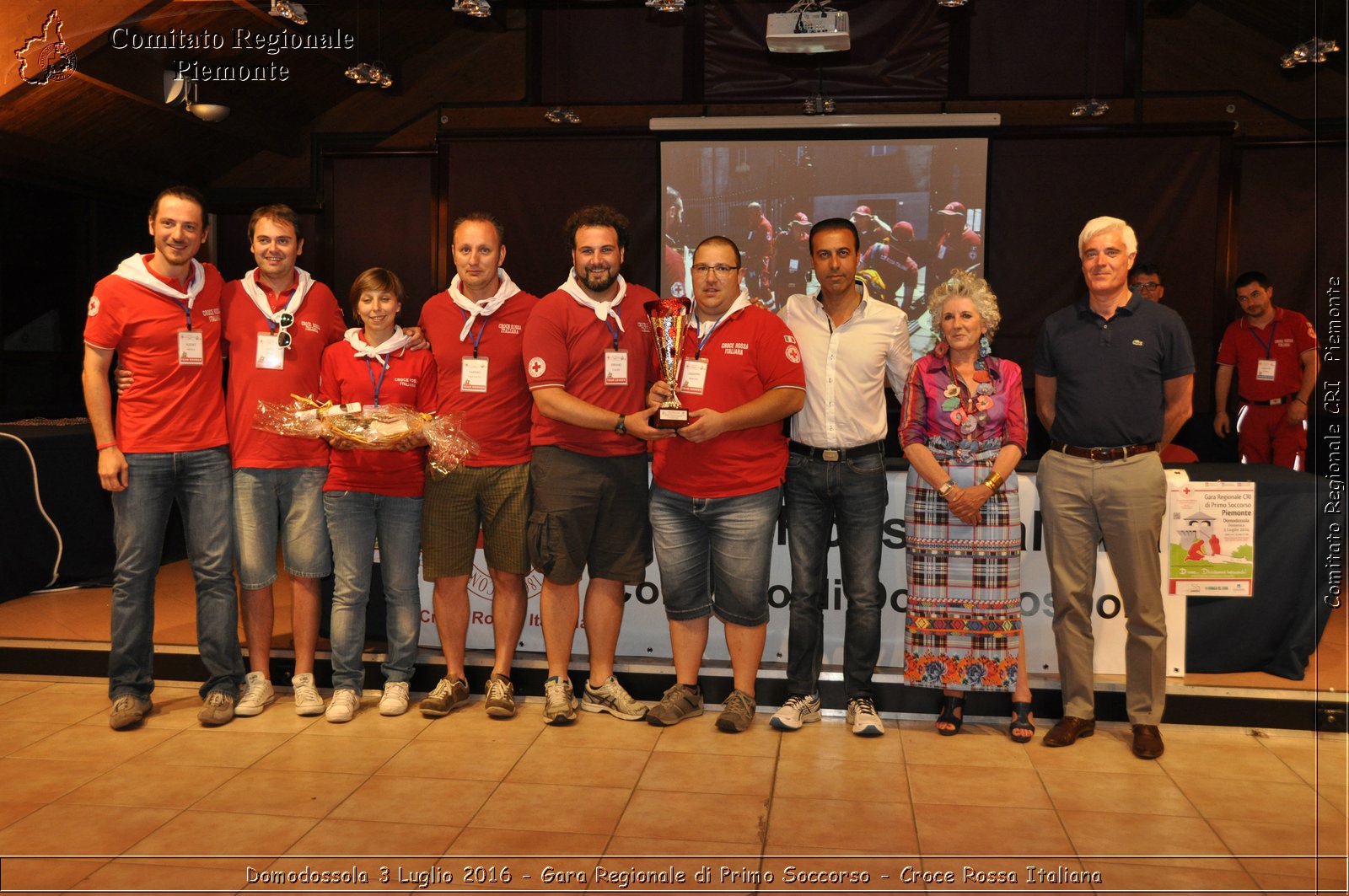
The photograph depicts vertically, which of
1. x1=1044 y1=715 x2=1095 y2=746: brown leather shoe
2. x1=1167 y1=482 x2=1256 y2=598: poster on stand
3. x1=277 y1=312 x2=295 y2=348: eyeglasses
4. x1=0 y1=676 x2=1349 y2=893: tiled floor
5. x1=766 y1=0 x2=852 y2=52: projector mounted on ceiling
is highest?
x1=766 y1=0 x2=852 y2=52: projector mounted on ceiling

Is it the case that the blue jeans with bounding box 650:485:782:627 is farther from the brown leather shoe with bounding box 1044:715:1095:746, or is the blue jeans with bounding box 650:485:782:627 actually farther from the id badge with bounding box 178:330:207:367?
the id badge with bounding box 178:330:207:367

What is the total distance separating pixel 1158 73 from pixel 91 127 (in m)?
9.30

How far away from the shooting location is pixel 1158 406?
3.47 meters

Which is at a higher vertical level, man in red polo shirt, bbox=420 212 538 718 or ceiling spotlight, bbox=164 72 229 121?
ceiling spotlight, bbox=164 72 229 121

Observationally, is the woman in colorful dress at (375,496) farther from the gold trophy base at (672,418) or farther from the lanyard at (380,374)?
the gold trophy base at (672,418)

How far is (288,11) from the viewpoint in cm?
610

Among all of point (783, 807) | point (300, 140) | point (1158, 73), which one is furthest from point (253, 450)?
point (1158, 73)

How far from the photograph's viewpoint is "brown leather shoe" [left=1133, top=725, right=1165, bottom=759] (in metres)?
3.40

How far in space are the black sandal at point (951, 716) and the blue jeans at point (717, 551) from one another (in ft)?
2.39

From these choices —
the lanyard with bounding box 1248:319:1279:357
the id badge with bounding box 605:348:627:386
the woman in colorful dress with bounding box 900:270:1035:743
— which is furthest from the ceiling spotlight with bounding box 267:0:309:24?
the lanyard with bounding box 1248:319:1279:357

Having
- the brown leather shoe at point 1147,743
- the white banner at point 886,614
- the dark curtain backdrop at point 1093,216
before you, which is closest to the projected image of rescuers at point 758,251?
the dark curtain backdrop at point 1093,216

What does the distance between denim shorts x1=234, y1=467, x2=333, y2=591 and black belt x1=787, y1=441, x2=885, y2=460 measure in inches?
71.0

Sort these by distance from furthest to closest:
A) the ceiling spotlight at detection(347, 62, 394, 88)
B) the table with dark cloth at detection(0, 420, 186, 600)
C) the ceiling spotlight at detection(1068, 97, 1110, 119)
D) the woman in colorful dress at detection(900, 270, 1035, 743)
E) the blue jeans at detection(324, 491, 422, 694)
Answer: the ceiling spotlight at detection(1068, 97, 1110, 119) < the ceiling spotlight at detection(347, 62, 394, 88) < the table with dark cloth at detection(0, 420, 186, 600) < the blue jeans at detection(324, 491, 422, 694) < the woman in colorful dress at detection(900, 270, 1035, 743)

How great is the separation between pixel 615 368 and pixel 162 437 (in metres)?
1.65
